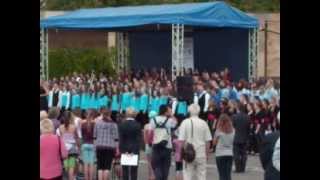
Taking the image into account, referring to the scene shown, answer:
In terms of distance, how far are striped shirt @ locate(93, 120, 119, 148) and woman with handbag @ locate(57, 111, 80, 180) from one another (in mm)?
405

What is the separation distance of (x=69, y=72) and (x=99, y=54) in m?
1.53

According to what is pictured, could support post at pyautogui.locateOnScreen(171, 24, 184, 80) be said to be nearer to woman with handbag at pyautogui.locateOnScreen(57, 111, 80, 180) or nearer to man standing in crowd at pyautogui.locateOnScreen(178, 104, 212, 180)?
woman with handbag at pyautogui.locateOnScreen(57, 111, 80, 180)

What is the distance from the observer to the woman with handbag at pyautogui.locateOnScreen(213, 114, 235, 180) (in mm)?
12719

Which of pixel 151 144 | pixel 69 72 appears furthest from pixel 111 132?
pixel 69 72

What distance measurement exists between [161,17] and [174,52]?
108 cm

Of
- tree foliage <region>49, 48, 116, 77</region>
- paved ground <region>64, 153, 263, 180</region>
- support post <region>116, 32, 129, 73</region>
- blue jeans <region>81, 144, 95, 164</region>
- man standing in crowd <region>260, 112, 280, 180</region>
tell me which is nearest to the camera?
man standing in crowd <region>260, 112, 280, 180</region>

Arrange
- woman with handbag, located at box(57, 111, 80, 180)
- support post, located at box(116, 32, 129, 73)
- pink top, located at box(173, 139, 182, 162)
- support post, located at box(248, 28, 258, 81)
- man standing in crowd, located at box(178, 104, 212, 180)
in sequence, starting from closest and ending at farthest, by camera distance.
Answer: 1. man standing in crowd, located at box(178, 104, 212, 180)
2. pink top, located at box(173, 139, 182, 162)
3. woman with handbag, located at box(57, 111, 80, 180)
4. support post, located at box(248, 28, 258, 81)
5. support post, located at box(116, 32, 129, 73)

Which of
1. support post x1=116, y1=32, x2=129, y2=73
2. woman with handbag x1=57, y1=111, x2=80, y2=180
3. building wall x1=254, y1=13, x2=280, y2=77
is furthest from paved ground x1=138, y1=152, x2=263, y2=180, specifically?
support post x1=116, y1=32, x2=129, y2=73

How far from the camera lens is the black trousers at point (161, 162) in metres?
12.9

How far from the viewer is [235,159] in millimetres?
15547

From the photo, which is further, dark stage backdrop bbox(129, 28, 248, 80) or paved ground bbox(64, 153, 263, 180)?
dark stage backdrop bbox(129, 28, 248, 80)

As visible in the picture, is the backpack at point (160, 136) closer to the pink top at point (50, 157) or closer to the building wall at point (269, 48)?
the pink top at point (50, 157)

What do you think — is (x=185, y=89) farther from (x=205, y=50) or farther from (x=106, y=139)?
(x=106, y=139)

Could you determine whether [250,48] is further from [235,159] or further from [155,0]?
[155,0]
